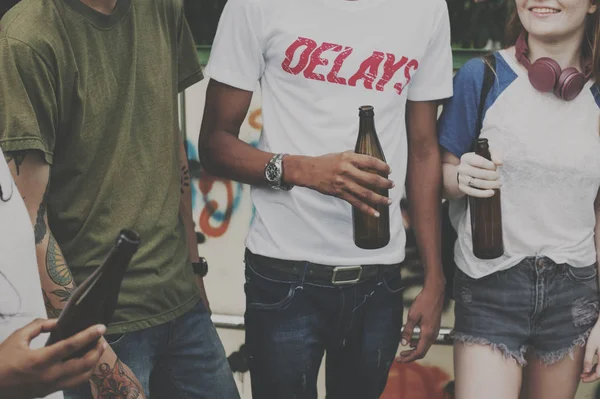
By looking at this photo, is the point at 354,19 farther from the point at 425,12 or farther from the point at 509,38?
the point at 509,38

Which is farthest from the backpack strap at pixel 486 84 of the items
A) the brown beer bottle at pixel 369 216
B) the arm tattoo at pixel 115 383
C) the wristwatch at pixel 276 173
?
the arm tattoo at pixel 115 383

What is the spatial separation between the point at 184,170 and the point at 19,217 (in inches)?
45.6

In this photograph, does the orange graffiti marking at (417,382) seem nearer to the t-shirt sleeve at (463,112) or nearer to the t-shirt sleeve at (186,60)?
the t-shirt sleeve at (463,112)

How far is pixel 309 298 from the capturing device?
2.85m

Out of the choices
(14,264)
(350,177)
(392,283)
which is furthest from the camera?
(392,283)

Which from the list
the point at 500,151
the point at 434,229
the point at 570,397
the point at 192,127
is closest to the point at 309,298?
the point at 434,229

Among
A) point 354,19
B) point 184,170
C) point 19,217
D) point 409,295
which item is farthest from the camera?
point 409,295

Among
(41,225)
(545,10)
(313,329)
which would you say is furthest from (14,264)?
(545,10)

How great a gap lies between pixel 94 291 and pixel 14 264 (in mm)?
230

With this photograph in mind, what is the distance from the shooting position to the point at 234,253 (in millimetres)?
4273

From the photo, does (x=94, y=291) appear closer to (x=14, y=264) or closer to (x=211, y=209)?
(x=14, y=264)

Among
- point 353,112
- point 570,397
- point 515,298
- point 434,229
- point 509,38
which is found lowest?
point 570,397

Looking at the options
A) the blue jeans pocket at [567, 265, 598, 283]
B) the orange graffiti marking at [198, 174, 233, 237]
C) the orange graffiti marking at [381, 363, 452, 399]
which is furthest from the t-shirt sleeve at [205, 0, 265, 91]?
the orange graffiti marking at [381, 363, 452, 399]

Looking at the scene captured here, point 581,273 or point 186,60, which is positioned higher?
point 186,60
